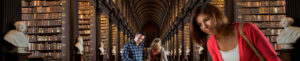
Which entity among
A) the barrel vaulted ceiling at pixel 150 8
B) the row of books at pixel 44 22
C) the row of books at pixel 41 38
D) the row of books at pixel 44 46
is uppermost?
the barrel vaulted ceiling at pixel 150 8

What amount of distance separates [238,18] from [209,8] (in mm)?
5123

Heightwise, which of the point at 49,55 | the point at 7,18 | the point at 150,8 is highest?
the point at 150,8

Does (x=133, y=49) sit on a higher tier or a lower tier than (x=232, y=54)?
lower

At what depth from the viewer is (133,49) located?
491 cm

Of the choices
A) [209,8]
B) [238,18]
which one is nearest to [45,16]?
[238,18]

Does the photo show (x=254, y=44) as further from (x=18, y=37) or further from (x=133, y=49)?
(x=18, y=37)

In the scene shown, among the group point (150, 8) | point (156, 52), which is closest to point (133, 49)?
point (156, 52)

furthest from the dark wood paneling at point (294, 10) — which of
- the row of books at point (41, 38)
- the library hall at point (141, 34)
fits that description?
the row of books at point (41, 38)

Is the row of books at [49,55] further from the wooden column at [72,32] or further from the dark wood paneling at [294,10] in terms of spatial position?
the dark wood paneling at [294,10]

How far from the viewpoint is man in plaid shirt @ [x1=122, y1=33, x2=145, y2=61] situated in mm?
4867

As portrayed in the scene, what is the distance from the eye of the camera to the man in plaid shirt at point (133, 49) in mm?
4867

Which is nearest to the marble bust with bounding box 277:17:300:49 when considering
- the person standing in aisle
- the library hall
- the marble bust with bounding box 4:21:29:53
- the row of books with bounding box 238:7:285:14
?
the library hall

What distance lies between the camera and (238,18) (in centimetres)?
638

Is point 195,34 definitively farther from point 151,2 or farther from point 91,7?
point 151,2
